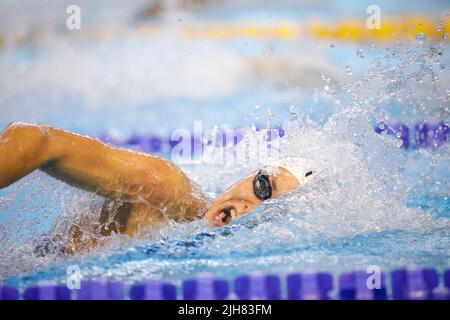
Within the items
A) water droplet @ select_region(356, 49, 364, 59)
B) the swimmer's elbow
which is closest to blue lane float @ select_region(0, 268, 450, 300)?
the swimmer's elbow

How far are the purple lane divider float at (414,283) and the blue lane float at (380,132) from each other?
196cm

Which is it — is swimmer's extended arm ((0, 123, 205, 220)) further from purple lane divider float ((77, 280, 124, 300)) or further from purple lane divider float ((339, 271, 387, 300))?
purple lane divider float ((339, 271, 387, 300))

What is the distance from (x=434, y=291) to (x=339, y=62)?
3.32 m

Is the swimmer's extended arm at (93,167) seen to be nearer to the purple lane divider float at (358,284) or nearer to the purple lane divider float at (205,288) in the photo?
the purple lane divider float at (205,288)

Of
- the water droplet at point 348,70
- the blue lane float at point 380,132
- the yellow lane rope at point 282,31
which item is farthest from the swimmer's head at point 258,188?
the yellow lane rope at point 282,31

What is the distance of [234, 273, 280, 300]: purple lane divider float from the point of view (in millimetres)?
1978

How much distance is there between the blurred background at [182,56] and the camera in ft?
15.0

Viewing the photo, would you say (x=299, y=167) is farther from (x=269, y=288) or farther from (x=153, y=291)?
(x=153, y=291)

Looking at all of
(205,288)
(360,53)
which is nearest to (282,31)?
(360,53)

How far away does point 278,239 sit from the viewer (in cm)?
210

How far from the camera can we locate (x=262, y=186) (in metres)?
2.08

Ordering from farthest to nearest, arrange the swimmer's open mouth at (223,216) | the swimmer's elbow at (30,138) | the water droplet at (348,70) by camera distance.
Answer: the water droplet at (348,70)
the swimmer's open mouth at (223,216)
the swimmer's elbow at (30,138)

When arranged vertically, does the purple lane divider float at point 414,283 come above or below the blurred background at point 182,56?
below

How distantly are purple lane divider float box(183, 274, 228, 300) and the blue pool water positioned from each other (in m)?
0.03
